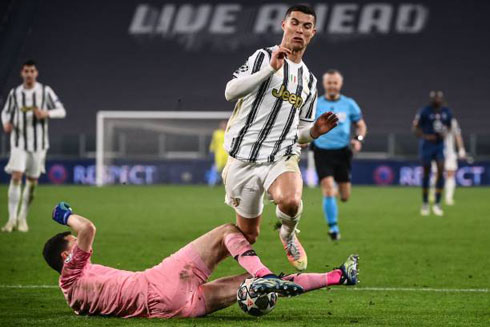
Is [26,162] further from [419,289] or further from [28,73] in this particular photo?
[419,289]

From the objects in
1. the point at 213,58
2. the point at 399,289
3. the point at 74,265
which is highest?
the point at 213,58

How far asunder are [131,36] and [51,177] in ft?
26.6

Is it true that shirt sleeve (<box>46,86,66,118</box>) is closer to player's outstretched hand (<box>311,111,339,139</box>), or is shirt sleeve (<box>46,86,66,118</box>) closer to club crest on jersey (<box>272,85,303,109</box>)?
club crest on jersey (<box>272,85,303,109</box>)

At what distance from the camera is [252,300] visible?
6.09 m

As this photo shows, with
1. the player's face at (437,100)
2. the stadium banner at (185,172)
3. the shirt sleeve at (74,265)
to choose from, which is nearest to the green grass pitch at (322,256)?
the shirt sleeve at (74,265)

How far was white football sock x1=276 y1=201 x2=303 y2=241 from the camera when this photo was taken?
7062 millimetres

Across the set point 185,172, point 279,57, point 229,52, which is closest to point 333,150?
point 279,57

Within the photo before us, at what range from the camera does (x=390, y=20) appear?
38031 millimetres

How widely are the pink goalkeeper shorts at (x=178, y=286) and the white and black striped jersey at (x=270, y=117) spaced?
3.03 ft

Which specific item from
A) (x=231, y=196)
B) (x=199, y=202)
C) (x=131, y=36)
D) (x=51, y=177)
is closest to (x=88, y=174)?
(x=51, y=177)

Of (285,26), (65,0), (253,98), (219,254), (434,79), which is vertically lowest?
(219,254)

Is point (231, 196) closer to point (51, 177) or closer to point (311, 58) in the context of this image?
point (51, 177)

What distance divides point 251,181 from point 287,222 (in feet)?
1.44

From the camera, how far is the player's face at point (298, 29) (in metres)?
6.76
